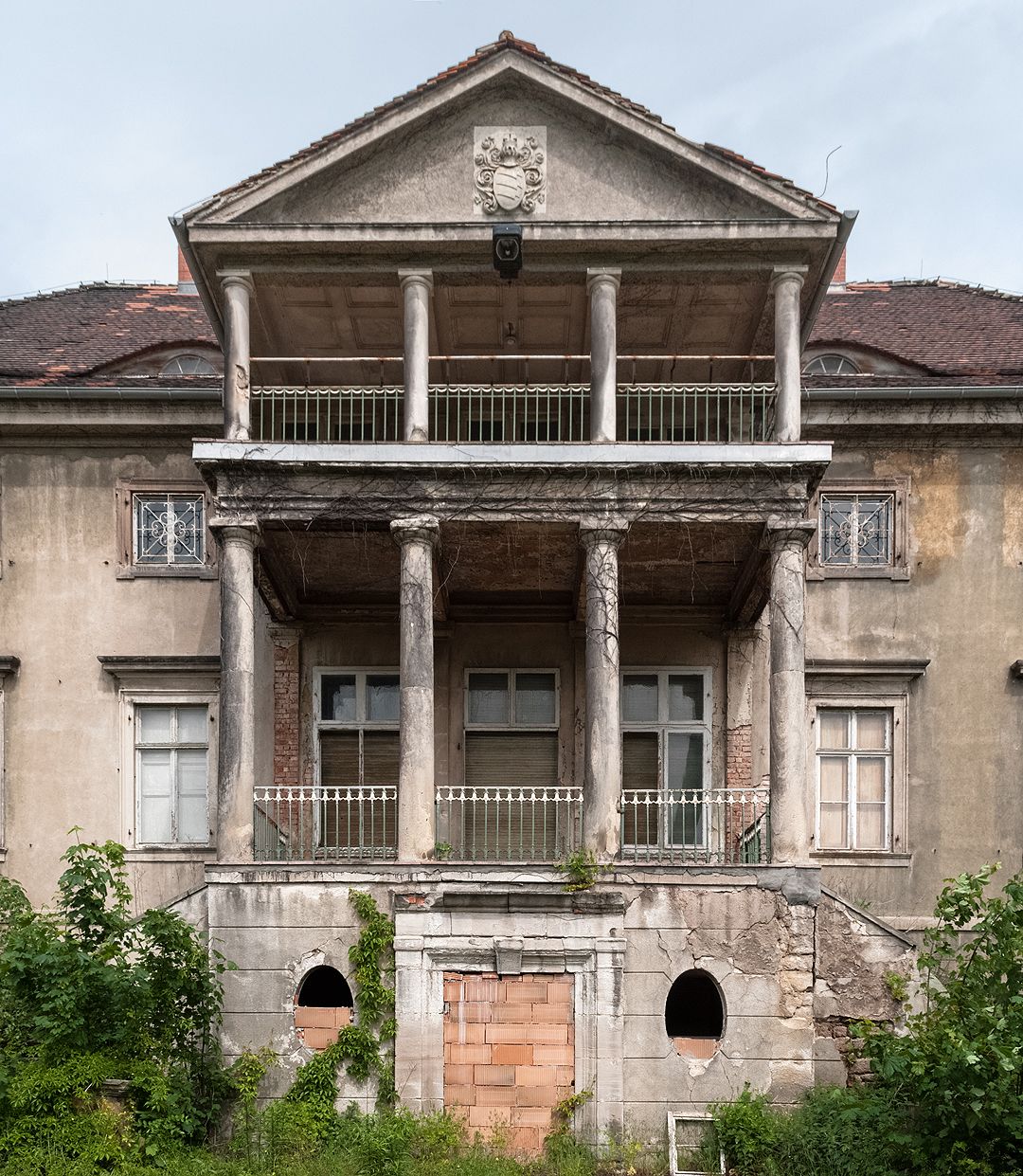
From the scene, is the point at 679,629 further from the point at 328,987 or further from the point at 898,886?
the point at 328,987

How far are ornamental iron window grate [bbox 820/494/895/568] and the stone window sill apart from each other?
12.1 feet

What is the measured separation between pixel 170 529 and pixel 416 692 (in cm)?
529

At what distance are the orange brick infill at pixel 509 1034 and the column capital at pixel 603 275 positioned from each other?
7624 millimetres

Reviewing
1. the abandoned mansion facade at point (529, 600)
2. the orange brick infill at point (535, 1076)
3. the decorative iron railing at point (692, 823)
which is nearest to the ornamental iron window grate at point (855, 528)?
the abandoned mansion facade at point (529, 600)

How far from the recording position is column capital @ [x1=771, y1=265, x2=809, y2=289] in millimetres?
13430

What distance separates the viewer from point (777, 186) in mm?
13109

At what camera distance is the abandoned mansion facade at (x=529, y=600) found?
484 inches

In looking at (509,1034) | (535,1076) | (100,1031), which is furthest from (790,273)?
(100,1031)

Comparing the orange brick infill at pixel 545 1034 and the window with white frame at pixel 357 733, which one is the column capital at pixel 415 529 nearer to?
the window with white frame at pixel 357 733

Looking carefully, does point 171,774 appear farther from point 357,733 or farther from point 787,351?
point 787,351

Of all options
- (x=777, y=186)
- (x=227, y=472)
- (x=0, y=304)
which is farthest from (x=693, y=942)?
(x=0, y=304)

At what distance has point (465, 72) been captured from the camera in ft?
43.4

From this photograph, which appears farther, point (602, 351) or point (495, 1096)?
point (602, 351)

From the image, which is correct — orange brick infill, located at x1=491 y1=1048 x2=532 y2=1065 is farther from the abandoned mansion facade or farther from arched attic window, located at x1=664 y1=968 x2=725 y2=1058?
arched attic window, located at x1=664 y1=968 x2=725 y2=1058
